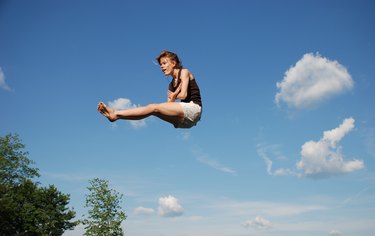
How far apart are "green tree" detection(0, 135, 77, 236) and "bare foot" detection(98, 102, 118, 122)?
36774mm

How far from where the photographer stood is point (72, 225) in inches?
1761

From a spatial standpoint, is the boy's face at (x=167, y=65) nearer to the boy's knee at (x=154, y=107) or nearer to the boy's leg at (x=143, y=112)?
the boy's leg at (x=143, y=112)

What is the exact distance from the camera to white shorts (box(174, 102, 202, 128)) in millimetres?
7206

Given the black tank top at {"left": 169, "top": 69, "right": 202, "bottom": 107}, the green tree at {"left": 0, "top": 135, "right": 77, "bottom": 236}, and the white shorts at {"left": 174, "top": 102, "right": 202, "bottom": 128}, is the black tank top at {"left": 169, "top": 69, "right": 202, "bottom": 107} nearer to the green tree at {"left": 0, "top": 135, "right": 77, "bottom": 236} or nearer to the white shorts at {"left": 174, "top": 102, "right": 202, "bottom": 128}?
the white shorts at {"left": 174, "top": 102, "right": 202, "bottom": 128}

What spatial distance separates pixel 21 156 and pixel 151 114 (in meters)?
43.2

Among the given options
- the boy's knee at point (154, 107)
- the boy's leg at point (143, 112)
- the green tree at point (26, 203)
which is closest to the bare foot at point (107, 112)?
the boy's leg at point (143, 112)

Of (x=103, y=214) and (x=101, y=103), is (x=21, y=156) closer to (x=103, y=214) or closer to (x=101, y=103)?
(x=103, y=214)

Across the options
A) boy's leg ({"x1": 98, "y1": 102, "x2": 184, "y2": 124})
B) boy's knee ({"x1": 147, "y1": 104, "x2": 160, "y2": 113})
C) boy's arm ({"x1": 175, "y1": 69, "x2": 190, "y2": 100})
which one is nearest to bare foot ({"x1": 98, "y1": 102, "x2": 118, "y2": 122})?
boy's leg ({"x1": 98, "y1": 102, "x2": 184, "y2": 124})

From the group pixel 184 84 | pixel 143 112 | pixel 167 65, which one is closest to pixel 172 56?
pixel 167 65

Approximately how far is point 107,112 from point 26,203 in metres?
40.5

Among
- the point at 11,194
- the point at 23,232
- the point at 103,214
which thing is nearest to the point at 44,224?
the point at 23,232

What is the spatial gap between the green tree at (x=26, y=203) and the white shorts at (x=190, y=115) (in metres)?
36.8

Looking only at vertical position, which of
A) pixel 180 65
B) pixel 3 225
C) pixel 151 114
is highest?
pixel 3 225

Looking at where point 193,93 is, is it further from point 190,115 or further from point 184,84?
point 190,115
